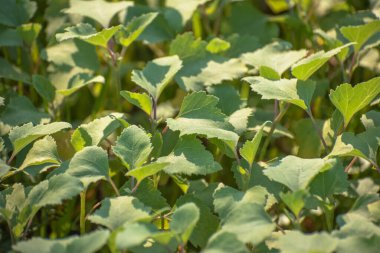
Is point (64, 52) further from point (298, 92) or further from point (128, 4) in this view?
point (298, 92)

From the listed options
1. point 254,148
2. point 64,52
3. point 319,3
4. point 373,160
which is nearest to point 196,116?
point 254,148

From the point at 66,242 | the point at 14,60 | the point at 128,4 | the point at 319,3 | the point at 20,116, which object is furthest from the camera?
the point at 319,3

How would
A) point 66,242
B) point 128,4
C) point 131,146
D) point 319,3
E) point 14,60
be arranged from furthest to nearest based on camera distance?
point 319,3, point 14,60, point 128,4, point 131,146, point 66,242

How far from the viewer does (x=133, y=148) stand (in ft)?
2.69

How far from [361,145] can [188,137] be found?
26 centimetres

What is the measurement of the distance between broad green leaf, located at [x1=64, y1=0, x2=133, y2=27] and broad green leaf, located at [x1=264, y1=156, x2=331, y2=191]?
50cm

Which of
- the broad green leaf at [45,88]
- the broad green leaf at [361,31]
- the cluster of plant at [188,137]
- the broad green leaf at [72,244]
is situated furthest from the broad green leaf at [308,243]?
the broad green leaf at [45,88]

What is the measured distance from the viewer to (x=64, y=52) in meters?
1.17

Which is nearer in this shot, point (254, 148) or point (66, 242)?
point (66, 242)

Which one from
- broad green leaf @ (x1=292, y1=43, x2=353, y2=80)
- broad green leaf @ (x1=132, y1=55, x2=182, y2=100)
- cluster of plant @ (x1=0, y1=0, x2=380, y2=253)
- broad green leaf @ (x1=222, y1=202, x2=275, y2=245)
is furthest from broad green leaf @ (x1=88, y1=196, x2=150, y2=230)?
broad green leaf @ (x1=292, y1=43, x2=353, y2=80)

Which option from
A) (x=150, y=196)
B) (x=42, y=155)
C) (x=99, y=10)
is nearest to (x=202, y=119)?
(x=150, y=196)

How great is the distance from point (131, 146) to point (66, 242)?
19 centimetres

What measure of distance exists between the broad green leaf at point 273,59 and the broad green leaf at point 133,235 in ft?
1.33

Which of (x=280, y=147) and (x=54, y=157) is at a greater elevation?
(x=54, y=157)
